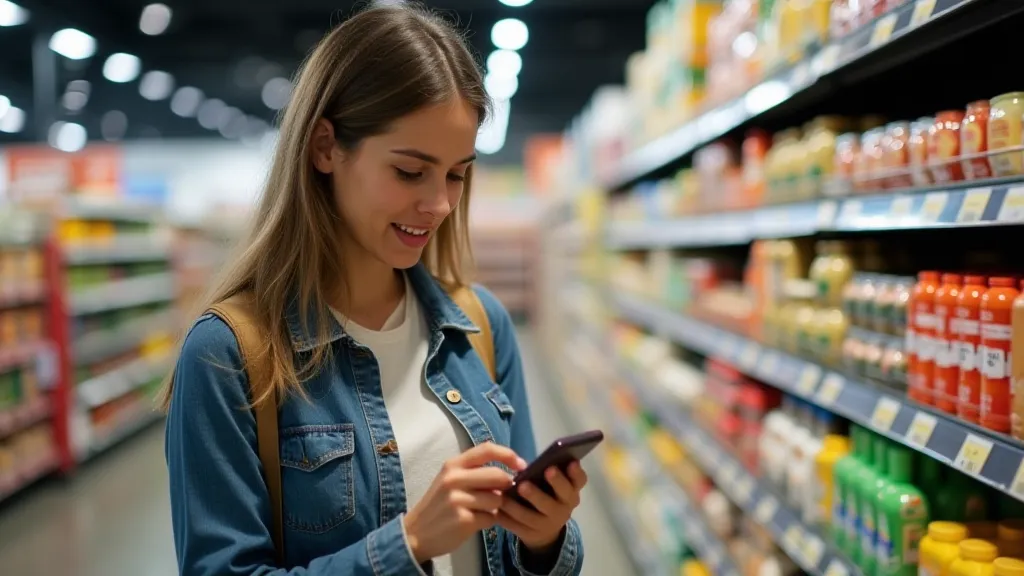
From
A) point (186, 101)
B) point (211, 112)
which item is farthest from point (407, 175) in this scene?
point (211, 112)

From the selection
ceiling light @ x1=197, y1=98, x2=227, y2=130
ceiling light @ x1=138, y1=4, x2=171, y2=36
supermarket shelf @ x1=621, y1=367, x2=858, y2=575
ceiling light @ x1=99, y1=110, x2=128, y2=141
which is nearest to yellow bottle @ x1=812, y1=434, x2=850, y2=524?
supermarket shelf @ x1=621, y1=367, x2=858, y2=575

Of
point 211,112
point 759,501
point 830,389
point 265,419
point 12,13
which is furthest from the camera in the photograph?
point 211,112

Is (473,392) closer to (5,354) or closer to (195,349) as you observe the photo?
(195,349)

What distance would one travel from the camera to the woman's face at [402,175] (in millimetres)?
1270

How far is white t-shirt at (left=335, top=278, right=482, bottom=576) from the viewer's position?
4.36ft

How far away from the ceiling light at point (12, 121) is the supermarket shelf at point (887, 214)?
19235 mm

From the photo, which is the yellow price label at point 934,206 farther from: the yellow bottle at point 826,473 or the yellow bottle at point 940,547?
the yellow bottle at point 826,473

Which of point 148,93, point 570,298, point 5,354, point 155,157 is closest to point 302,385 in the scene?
point 5,354

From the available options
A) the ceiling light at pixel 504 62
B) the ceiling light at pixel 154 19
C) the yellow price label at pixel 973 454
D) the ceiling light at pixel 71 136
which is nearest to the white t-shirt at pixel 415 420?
the yellow price label at pixel 973 454

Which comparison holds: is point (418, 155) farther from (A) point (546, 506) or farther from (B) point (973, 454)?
(B) point (973, 454)

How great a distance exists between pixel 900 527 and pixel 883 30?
969mm

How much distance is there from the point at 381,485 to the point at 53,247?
5.56m

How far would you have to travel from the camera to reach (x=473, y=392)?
144cm

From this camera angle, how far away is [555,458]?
1132 millimetres
